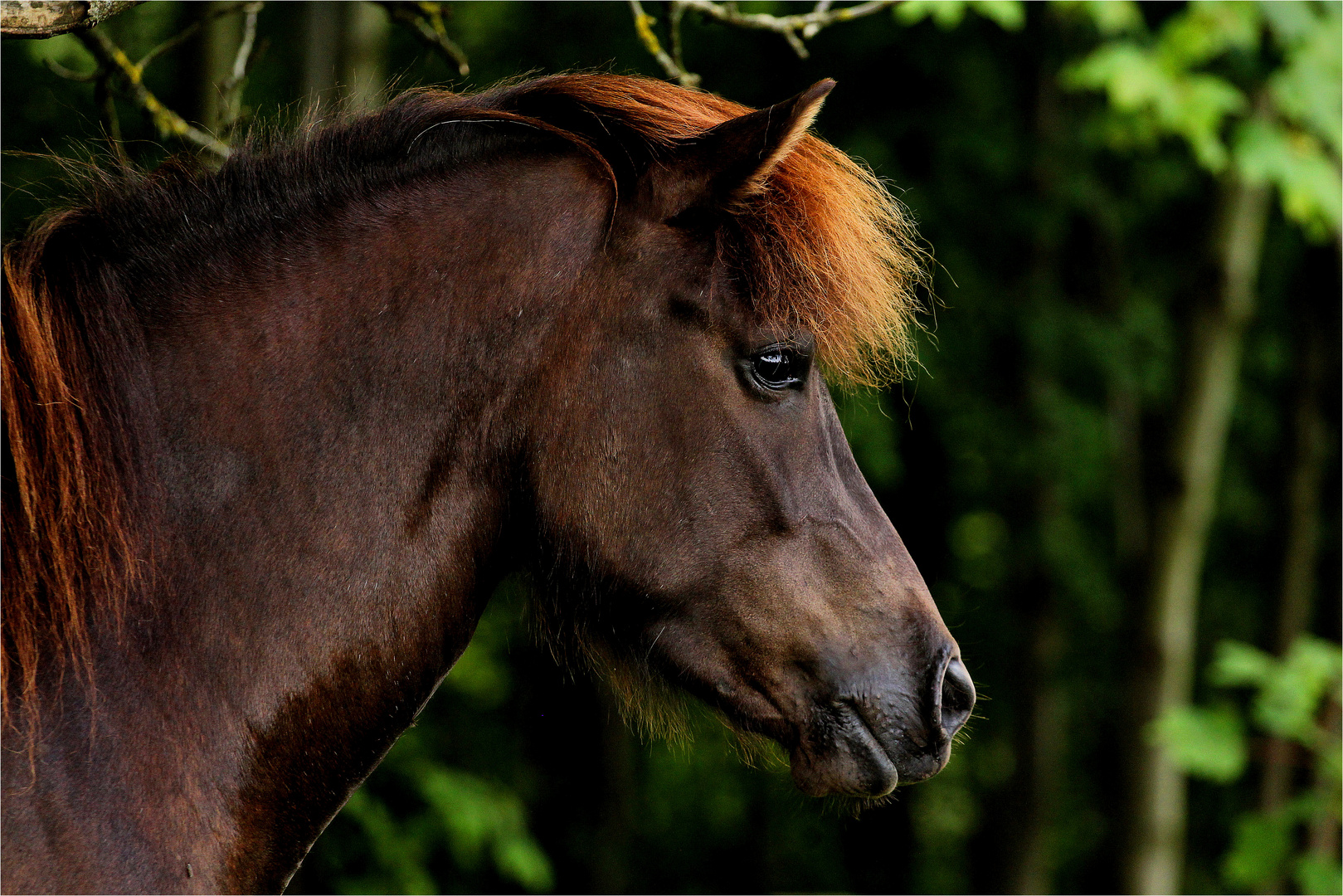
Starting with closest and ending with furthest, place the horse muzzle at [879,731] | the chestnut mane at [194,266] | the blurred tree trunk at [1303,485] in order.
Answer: the chestnut mane at [194,266] → the horse muzzle at [879,731] → the blurred tree trunk at [1303,485]

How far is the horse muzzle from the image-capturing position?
2.36m

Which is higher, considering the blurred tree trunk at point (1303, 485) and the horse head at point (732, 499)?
the horse head at point (732, 499)

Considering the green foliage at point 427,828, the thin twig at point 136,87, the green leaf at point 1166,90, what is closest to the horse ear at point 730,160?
the thin twig at point 136,87

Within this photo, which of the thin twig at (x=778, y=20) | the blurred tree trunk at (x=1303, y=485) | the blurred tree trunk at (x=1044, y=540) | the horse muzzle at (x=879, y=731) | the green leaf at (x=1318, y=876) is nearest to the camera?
the horse muzzle at (x=879, y=731)

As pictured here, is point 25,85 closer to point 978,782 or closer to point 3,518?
point 3,518

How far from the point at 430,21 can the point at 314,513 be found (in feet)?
6.96

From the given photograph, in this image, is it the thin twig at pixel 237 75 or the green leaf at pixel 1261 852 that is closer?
the thin twig at pixel 237 75

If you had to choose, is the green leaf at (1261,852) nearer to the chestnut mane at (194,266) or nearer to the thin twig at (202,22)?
the chestnut mane at (194,266)

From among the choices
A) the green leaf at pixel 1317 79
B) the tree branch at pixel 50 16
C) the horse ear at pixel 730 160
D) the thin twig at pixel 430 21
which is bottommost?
the green leaf at pixel 1317 79

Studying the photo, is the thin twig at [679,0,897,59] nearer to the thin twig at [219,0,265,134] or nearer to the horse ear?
the horse ear

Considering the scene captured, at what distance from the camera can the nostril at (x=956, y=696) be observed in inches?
94.3

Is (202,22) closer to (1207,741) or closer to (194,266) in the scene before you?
(194,266)

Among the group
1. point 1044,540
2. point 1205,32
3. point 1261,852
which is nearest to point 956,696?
point 1205,32

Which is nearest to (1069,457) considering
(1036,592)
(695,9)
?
(1036,592)
